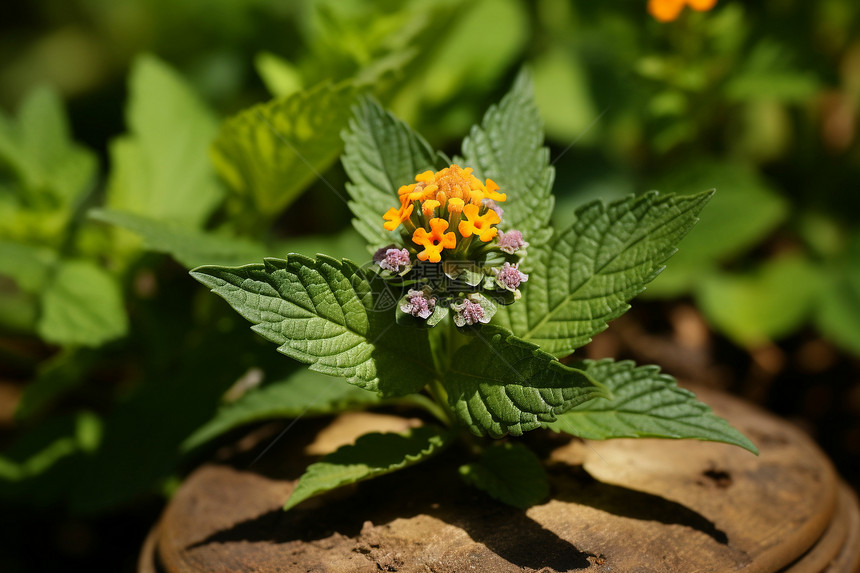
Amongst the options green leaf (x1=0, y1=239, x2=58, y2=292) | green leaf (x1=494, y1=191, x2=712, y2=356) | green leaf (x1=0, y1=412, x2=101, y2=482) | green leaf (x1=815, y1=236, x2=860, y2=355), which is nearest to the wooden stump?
green leaf (x1=494, y1=191, x2=712, y2=356)

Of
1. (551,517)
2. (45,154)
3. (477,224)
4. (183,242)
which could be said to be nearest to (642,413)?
(551,517)

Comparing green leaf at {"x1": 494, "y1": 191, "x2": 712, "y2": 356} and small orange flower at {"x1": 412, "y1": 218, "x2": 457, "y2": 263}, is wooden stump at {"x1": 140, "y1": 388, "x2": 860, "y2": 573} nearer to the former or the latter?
green leaf at {"x1": 494, "y1": 191, "x2": 712, "y2": 356}

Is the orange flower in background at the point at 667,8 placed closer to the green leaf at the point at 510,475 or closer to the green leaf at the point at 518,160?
the green leaf at the point at 518,160

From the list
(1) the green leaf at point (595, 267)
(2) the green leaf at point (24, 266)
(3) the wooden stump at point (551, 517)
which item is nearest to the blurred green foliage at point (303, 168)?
(2) the green leaf at point (24, 266)

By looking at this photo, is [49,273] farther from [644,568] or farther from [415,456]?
[644,568]

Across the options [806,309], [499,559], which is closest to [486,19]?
[806,309]

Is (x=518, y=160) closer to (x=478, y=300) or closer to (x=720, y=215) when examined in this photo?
(x=478, y=300)
